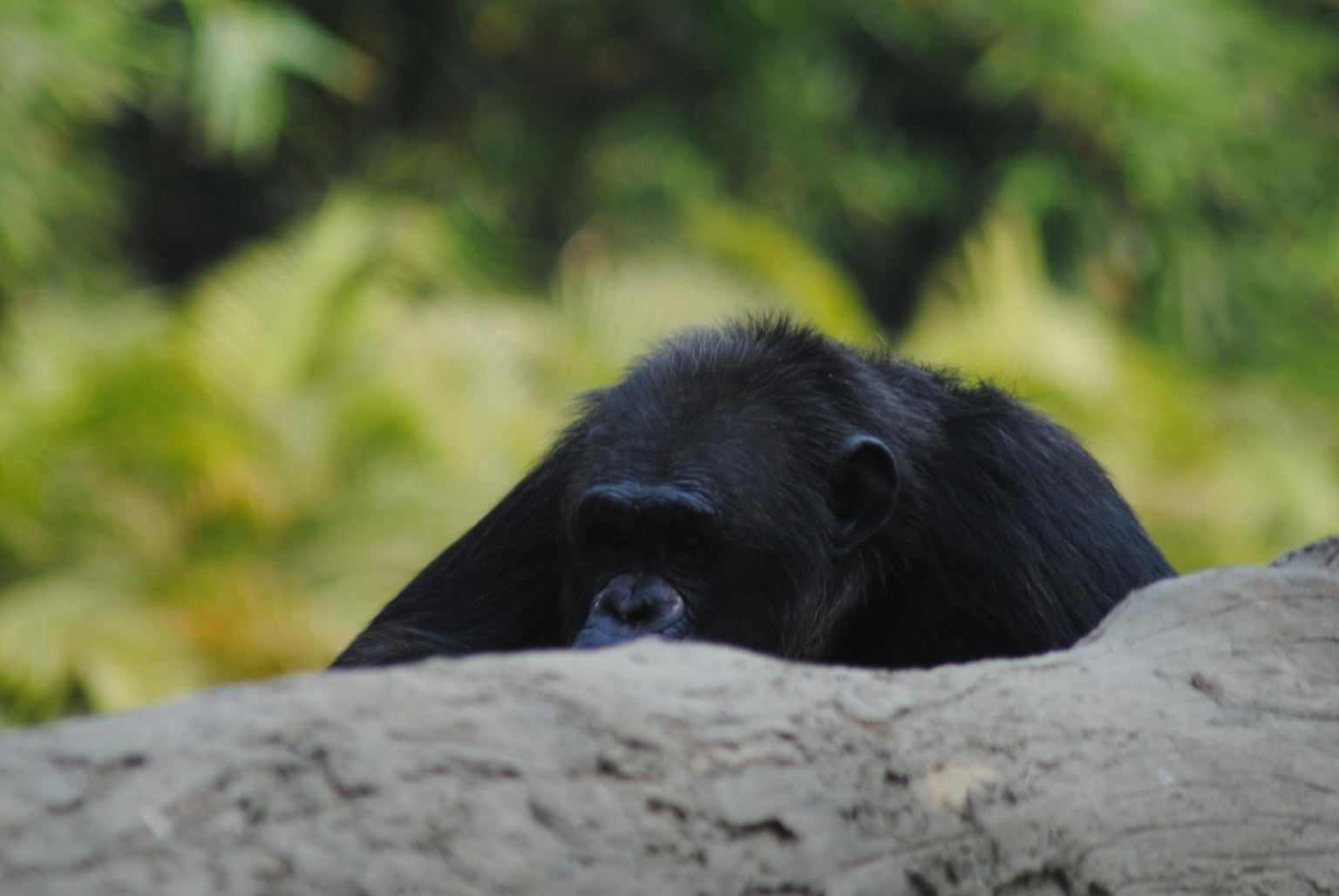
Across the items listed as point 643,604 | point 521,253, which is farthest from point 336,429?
point 643,604

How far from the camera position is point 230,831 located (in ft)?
6.07

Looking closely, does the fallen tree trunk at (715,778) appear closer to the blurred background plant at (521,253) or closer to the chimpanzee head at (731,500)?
the chimpanzee head at (731,500)

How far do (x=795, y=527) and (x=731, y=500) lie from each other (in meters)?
0.20

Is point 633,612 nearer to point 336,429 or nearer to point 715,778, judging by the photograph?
point 715,778

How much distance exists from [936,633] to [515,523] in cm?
114

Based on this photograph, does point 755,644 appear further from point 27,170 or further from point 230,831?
point 27,170

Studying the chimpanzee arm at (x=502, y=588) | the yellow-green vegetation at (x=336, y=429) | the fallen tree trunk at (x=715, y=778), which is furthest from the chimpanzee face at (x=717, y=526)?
the yellow-green vegetation at (x=336, y=429)

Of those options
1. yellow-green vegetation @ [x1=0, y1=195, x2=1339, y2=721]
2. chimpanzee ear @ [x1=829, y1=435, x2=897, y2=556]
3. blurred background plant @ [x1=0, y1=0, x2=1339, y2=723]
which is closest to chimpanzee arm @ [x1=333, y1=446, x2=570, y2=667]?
chimpanzee ear @ [x1=829, y1=435, x2=897, y2=556]

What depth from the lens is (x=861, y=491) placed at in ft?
14.1

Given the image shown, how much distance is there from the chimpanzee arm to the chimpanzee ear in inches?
27.7

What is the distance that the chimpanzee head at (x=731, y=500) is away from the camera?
407cm

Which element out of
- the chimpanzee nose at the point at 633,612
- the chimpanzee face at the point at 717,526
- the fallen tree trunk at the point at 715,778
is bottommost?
the fallen tree trunk at the point at 715,778

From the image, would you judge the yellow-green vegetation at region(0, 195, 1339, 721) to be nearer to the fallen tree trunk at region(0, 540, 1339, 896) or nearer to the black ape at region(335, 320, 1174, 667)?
the black ape at region(335, 320, 1174, 667)

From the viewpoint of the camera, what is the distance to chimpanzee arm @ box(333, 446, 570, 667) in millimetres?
4516
